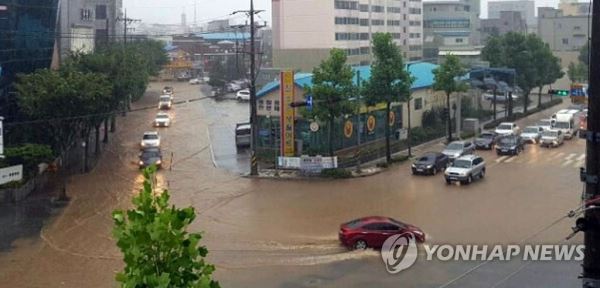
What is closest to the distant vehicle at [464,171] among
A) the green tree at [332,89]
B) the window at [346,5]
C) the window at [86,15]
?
the green tree at [332,89]

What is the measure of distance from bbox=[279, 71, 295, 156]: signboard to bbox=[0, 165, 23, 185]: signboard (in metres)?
8.13

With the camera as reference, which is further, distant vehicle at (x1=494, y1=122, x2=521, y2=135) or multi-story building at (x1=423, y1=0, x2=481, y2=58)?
multi-story building at (x1=423, y1=0, x2=481, y2=58)

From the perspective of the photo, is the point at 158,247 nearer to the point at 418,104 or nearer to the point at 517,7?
the point at 418,104

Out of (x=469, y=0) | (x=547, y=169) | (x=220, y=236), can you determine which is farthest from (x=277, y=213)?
(x=469, y=0)

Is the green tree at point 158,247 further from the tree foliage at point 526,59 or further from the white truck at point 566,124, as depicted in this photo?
the tree foliage at point 526,59

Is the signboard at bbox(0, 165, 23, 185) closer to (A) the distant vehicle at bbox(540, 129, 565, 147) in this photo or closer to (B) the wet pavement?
(B) the wet pavement

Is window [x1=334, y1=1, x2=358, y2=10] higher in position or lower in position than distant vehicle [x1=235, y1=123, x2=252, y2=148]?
higher

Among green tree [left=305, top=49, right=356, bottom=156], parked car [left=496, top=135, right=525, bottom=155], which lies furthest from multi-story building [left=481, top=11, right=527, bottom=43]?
green tree [left=305, top=49, right=356, bottom=156]

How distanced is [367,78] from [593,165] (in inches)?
982

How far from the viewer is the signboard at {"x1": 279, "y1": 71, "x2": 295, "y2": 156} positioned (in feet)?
80.2

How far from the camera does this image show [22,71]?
86.5 ft

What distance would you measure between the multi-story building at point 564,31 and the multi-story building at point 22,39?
51209 millimetres

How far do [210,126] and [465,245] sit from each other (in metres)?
23.3

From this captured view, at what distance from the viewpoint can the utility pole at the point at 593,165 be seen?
13.9 ft
